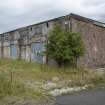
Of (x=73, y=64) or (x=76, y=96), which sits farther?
(x=73, y=64)

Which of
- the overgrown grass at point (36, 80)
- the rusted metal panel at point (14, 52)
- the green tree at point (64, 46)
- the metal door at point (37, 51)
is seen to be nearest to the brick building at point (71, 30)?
the metal door at point (37, 51)

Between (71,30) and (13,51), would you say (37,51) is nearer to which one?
(71,30)

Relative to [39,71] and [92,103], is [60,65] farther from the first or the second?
[92,103]

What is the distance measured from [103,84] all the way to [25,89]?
6.11 meters

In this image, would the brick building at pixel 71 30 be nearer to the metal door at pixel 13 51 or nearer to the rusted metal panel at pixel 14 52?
the rusted metal panel at pixel 14 52

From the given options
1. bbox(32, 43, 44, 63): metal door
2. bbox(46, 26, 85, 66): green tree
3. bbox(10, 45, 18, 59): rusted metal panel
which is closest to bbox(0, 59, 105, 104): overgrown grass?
bbox(46, 26, 85, 66): green tree

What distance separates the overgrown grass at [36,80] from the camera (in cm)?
1215

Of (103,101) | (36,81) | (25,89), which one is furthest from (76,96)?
(36,81)

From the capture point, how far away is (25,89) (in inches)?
500

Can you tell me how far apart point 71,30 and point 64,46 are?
7.42ft

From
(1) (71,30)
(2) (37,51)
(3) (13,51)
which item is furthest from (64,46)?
(3) (13,51)

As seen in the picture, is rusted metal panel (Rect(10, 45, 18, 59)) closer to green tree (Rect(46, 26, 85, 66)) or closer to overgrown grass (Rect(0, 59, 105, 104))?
overgrown grass (Rect(0, 59, 105, 104))

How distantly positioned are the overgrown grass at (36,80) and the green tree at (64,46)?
3.43 feet

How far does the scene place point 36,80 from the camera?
16.1 m
